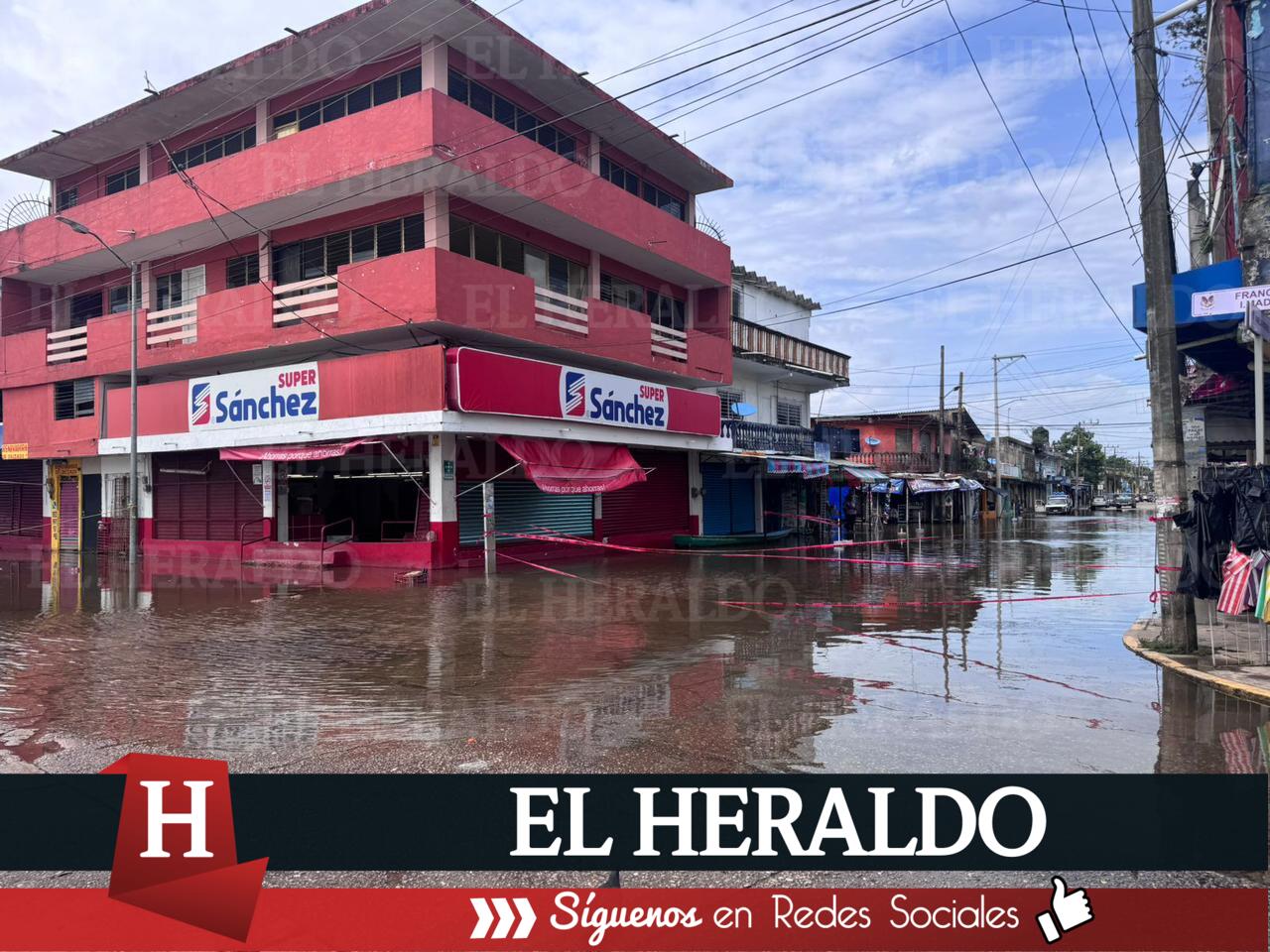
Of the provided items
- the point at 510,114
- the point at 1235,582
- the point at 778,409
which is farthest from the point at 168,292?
the point at 1235,582

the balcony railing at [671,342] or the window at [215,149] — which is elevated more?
the window at [215,149]

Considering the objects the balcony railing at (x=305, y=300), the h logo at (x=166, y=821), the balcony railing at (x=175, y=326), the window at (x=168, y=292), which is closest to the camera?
the h logo at (x=166, y=821)

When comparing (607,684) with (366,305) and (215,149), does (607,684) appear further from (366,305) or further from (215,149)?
(215,149)

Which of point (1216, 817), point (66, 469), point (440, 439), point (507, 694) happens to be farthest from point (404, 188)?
point (1216, 817)

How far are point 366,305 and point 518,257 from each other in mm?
4466

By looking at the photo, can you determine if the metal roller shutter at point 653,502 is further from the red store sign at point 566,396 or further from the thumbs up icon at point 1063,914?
the thumbs up icon at point 1063,914

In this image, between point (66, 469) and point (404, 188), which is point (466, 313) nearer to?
point (404, 188)

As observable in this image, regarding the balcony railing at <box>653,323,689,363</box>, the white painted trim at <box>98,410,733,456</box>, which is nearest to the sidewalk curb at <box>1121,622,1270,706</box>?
the white painted trim at <box>98,410,733,456</box>

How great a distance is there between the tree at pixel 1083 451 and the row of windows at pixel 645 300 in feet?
281

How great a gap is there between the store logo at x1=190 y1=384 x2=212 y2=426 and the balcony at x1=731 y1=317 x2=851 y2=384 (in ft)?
54.5

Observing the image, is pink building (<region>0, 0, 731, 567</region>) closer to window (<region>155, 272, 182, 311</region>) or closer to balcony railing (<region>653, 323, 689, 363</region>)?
window (<region>155, 272, 182, 311</region>)

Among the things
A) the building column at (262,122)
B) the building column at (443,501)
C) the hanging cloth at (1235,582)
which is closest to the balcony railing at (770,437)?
the building column at (443,501)

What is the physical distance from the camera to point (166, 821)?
3590 millimetres

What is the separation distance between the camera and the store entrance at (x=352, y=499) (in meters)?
20.8
